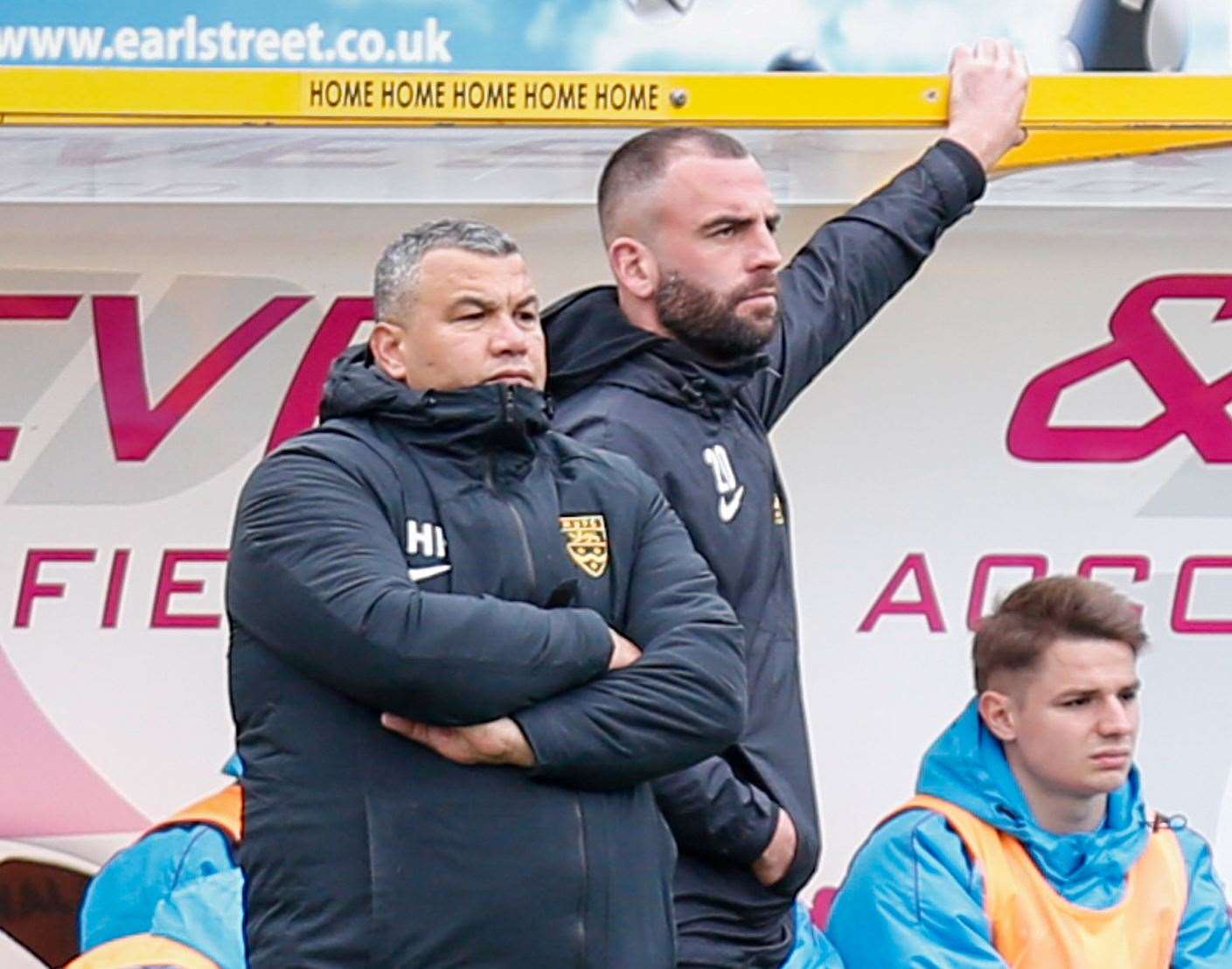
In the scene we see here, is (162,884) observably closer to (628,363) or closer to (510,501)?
(628,363)

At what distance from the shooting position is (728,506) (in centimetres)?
282

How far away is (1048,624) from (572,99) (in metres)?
1.06

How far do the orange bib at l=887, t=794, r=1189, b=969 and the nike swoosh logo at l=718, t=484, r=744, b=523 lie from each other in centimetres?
85

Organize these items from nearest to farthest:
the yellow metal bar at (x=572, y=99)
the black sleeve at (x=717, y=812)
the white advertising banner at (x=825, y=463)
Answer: the black sleeve at (x=717, y=812), the yellow metal bar at (x=572, y=99), the white advertising banner at (x=825, y=463)

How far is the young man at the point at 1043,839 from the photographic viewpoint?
341 cm

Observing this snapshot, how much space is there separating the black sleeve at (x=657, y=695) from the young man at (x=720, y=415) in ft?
0.94

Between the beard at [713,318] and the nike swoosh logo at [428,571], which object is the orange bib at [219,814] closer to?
the beard at [713,318]

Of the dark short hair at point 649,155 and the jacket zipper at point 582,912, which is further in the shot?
the dark short hair at point 649,155

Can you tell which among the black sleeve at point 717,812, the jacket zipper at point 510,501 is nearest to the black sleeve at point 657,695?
the jacket zipper at point 510,501

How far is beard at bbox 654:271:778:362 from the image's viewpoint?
2.90m

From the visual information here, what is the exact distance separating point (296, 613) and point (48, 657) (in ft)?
5.82

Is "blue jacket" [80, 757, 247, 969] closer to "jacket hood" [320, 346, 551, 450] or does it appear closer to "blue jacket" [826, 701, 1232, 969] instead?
"blue jacket" [826, 701, 1232, 969]

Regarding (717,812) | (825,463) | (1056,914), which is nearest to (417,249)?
(717,812)

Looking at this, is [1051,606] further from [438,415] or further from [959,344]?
[438,415]
